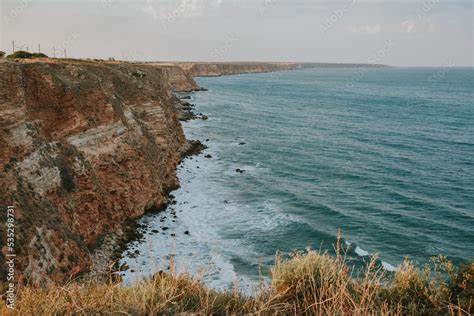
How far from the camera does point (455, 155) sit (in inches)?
1854

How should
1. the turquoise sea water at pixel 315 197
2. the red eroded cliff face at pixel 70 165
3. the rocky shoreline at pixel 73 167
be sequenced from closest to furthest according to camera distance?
the red eroded cliff face at pixel 70 165 < the rocky shoreline at pixel 73 167 < the turquoise sea water at pixel 315 197

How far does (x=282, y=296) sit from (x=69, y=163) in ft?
70.1

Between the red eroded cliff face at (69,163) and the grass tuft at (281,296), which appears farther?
the red eroded cliff face at (69,163)

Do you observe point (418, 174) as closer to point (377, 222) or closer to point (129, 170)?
point (377, 222)

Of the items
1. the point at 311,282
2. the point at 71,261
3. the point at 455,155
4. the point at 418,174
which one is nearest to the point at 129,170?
the point at 71,261

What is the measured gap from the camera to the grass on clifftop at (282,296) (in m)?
5.42

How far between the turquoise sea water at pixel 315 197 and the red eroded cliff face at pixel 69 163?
10.6 feet

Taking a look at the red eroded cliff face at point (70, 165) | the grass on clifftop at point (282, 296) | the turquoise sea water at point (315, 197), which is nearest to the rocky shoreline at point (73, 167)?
the red eroded cliff face at point (70, 165)

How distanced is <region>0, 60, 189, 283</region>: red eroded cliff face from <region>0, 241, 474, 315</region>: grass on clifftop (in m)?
9.81

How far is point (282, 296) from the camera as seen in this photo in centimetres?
622

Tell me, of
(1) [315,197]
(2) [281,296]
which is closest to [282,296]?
(2) [281,296]

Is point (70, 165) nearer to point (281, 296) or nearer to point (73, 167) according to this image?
point (73, 167)

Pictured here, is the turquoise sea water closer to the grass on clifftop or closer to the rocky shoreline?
the grass on clifftop

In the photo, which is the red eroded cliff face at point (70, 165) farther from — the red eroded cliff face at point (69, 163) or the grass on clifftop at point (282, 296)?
the grass on clifftop at point (282, 296)
